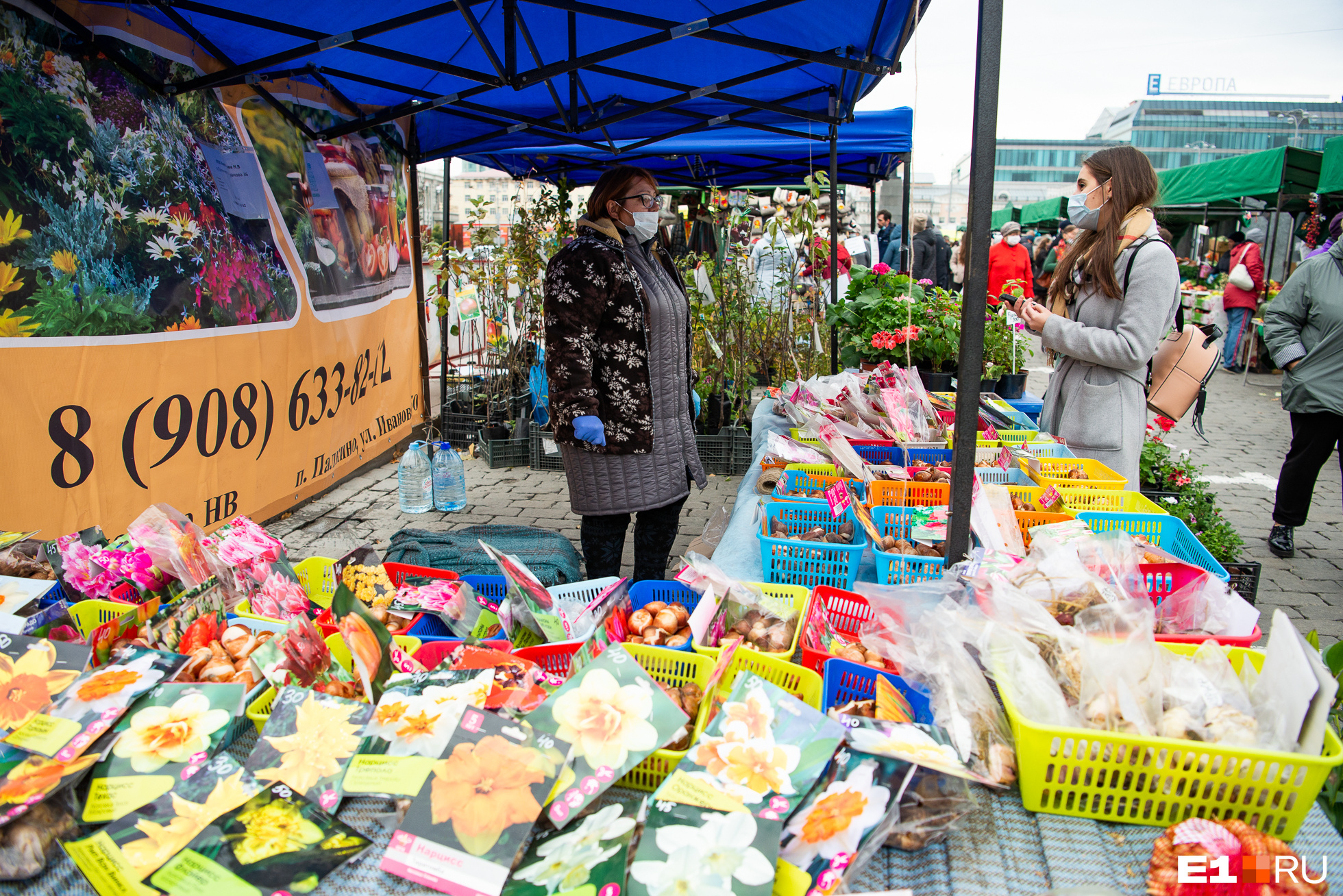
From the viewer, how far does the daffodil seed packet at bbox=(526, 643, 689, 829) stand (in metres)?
1.07

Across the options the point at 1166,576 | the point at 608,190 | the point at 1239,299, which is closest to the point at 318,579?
the point at 608,190

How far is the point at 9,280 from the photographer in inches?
116

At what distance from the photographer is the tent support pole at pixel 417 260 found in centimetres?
643

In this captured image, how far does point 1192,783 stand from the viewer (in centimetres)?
109

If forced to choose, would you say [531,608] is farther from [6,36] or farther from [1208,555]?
[6,36]

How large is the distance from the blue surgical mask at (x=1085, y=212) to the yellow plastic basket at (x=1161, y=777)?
222 cm

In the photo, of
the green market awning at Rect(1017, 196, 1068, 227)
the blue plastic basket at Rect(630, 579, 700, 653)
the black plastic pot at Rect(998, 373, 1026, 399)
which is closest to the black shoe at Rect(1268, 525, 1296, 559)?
the black plastic pot at Rect(998, 373, 1026, 399)

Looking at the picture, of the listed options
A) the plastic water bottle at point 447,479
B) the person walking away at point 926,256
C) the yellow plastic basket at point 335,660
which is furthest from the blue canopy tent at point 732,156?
the yellow plastic basket at point 335,660

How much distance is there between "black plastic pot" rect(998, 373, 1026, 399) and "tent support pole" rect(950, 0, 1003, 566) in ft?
10.3

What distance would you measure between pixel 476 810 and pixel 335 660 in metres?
0.52

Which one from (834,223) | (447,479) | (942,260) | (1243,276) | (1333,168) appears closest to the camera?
(834,223)

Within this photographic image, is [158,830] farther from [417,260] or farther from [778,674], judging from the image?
[417,260]

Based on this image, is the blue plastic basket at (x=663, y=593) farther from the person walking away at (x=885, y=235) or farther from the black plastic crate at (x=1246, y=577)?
the person walking away at (x=885, y=235)

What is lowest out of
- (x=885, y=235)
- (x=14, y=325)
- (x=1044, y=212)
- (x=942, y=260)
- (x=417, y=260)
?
(x=14, y=325)
